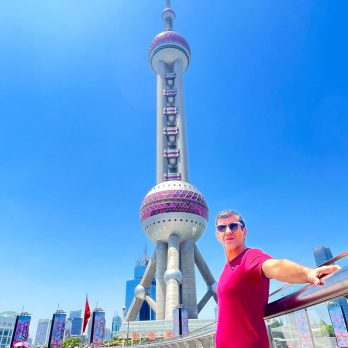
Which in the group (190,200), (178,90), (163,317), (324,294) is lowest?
(324,294)

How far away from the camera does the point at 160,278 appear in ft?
156

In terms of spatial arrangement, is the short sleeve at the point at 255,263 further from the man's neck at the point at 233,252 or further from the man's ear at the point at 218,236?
the man's ear at the point at 218,236

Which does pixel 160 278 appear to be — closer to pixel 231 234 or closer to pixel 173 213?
pixel 173 213

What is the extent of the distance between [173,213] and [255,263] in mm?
47614

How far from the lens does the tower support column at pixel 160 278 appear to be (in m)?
45.3

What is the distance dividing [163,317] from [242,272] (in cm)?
4706

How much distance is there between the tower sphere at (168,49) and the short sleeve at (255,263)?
7022cm

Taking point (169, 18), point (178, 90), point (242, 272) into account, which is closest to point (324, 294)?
point (242, 272)

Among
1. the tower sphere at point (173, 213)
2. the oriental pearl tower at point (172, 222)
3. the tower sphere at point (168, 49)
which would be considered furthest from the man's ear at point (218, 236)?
the tower sphere at point (168, 49)

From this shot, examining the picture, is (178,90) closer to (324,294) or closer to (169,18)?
(169,18)

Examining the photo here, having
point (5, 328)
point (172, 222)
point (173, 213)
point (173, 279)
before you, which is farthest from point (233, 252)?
point (5, 328)

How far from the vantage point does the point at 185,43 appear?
6912 centimetres

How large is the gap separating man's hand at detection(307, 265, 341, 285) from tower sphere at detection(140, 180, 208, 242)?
157 ft

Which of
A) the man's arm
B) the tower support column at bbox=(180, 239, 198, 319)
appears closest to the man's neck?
the man's arm
